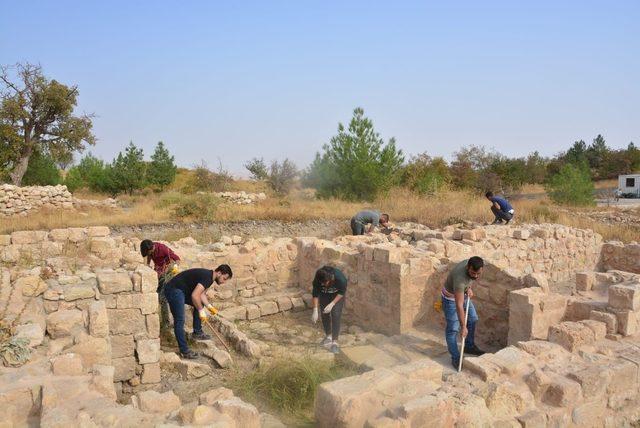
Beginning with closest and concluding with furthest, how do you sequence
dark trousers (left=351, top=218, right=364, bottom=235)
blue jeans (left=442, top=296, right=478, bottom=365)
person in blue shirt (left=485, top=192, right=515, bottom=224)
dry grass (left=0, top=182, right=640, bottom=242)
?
blue jeans (left=442, top=296, right=478, bottom=365)
dark trousers (left=351, top=218, right=364, bottom=235)
person in blue shirt (left=485, top=192, right=515, bottom=224)
dry grass (left=0, top=182, right=640, bottom=242)

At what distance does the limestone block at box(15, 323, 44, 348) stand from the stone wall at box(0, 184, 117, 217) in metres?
16.6

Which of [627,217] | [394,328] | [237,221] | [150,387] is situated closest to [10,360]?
[150,387]

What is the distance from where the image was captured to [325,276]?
20.2 ft

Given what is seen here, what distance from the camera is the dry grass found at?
14.6 metres

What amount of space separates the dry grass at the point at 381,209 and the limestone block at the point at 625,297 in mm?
9377

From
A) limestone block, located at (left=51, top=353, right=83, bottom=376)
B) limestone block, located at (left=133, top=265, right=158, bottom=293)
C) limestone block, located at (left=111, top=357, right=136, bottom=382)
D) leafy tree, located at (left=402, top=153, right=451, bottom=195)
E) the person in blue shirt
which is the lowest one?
limestone block, located at (left=111, top=357, right=136, bottom=382)

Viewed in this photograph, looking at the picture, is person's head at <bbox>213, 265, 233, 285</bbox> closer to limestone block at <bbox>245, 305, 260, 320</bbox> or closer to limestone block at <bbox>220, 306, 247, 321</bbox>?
limestone block at <bbox>220, 306, 247, 321</bbox>

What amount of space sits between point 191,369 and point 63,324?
154 cm

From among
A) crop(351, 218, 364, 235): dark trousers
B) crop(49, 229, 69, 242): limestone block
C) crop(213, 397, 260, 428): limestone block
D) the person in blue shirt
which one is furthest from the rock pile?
crop(213, 397, 260, 428): limestone block

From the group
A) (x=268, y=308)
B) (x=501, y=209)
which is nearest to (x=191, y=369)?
(x=268, y=308)

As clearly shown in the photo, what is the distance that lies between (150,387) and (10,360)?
1.74 meters

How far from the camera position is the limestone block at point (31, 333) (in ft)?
13.9

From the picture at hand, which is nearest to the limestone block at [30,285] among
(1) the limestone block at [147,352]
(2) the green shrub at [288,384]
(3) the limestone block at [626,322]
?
(1) the limestone block at [147,352]

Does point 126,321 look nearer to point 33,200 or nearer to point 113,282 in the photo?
point 113,282
